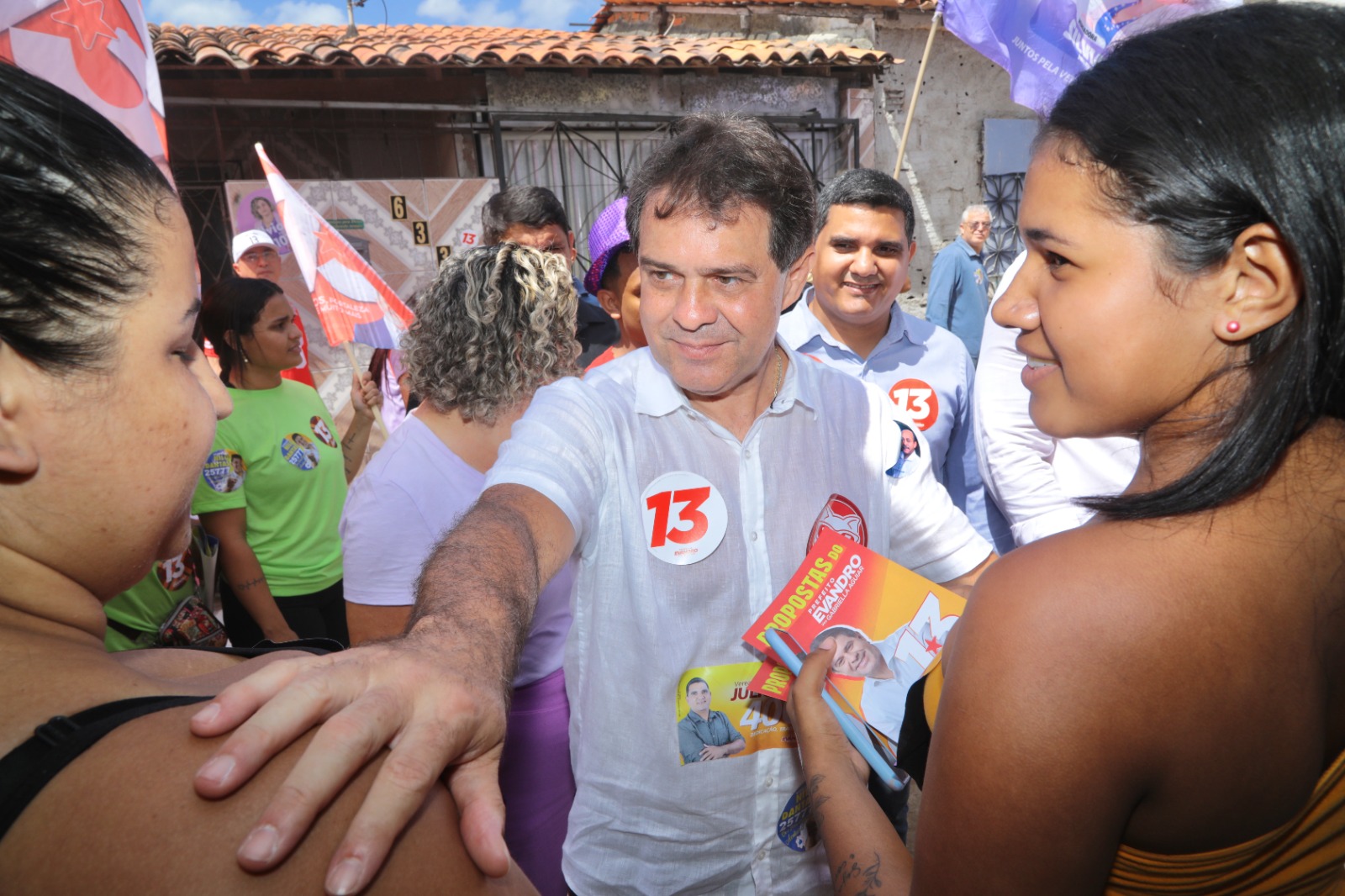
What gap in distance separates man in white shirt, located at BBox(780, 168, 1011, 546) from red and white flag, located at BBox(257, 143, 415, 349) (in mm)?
2235

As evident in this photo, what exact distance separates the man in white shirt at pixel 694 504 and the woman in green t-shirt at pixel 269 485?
208 centimetres

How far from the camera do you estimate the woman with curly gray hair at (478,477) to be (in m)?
2.21

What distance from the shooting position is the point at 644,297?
6.29ft

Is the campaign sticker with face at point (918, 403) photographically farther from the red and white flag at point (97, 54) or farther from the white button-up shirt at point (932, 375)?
the red and white flag at point (97, 54)

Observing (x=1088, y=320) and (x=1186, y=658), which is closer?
(x=1186, y=658)

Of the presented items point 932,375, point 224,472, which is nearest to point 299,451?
point 224,472

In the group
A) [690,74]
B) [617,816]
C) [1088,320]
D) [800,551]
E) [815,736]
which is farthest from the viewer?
[690,74]

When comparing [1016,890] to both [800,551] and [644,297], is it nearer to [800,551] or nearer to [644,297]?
[800,551]

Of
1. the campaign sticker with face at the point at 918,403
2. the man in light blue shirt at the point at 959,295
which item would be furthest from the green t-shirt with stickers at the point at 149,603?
the man in light blue shirt at the point at 959,295

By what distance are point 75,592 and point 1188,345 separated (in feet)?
4.15

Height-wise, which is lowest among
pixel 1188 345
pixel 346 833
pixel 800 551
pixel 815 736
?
pixel 815 736

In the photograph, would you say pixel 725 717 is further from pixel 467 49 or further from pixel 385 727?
pixel 467 49

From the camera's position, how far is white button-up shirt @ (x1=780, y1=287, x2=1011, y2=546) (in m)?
3.33

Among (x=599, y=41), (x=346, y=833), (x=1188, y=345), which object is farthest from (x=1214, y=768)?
(x=599, y=41)
